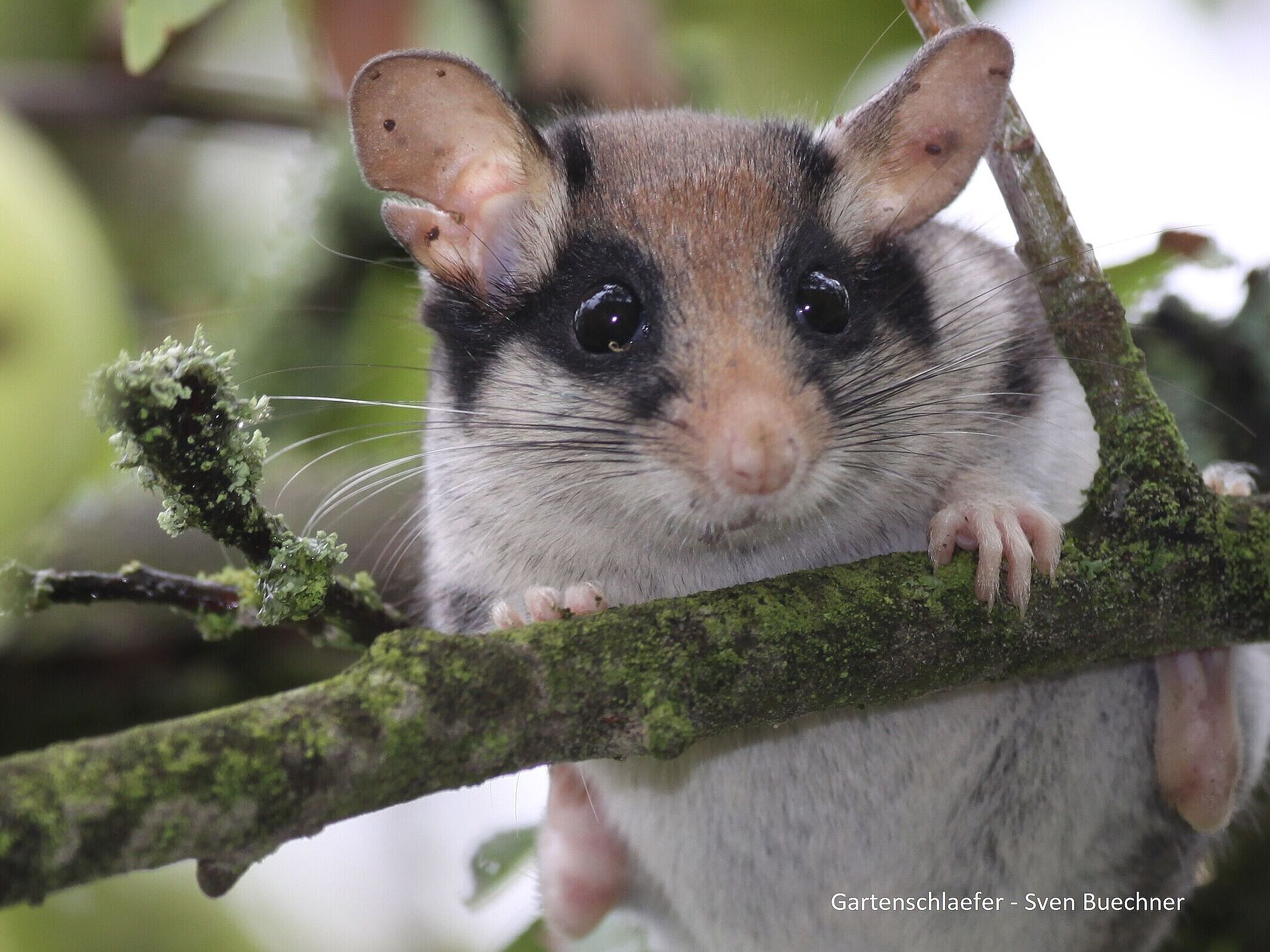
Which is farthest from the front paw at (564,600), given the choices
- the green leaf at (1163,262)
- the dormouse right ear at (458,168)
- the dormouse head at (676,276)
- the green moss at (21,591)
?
the green leaf at (1163,262)

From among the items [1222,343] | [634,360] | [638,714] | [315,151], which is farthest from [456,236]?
[1222,343]

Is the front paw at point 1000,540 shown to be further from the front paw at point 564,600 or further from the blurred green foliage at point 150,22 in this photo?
the blurred green foliage at point 150,22

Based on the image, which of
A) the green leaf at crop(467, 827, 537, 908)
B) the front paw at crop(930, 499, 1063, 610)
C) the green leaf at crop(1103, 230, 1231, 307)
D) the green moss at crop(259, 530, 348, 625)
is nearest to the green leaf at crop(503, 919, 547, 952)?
the green leaf at crop(467, 827, 537, 908)

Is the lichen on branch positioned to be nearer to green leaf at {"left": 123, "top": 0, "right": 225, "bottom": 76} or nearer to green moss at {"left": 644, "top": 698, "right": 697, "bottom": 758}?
green moss at {"left": 644, "top": 698, "right": 697, "bottom": 758}

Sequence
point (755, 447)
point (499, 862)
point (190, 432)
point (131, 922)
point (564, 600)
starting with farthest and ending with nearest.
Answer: point (499, 862)
point (131, 922)
point (564, 600)
point (755, 447)
point (190, 432)

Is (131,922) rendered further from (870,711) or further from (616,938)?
(870,711)

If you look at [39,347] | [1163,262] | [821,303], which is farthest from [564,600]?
[1163,262]
